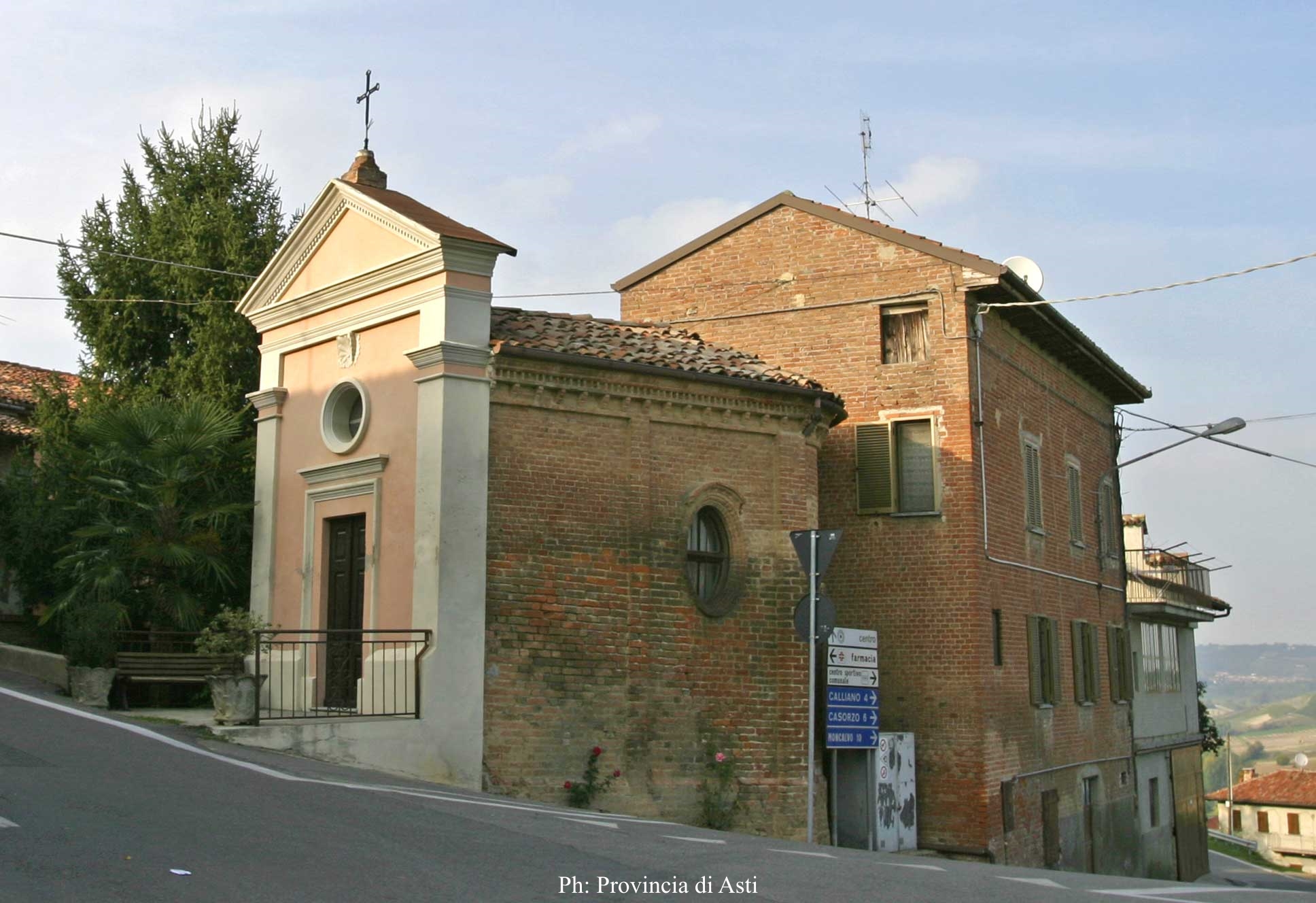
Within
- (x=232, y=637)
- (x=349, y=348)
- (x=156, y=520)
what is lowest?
(x=232, y=637)

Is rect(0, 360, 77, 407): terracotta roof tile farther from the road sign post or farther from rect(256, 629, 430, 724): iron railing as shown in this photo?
the road sign post

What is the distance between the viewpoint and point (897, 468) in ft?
62.6

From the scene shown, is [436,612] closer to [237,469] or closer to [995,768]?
[237,469]

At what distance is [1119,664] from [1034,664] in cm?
575

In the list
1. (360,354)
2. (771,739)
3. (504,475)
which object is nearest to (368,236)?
(360,354)

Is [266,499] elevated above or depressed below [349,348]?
below

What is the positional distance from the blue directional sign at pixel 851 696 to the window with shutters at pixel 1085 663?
769 centimetres

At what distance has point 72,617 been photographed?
51.7 feet

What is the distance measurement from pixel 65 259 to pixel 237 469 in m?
8.08

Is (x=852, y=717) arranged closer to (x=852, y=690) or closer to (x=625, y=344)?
(x=852, y=690)

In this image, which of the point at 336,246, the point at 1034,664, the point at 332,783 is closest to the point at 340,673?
the point at 332,783

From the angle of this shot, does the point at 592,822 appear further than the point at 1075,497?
No

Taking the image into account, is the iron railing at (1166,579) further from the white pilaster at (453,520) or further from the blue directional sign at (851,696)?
the white pilaster at (453,520)

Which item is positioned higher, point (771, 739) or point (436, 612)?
point (436, 612)
